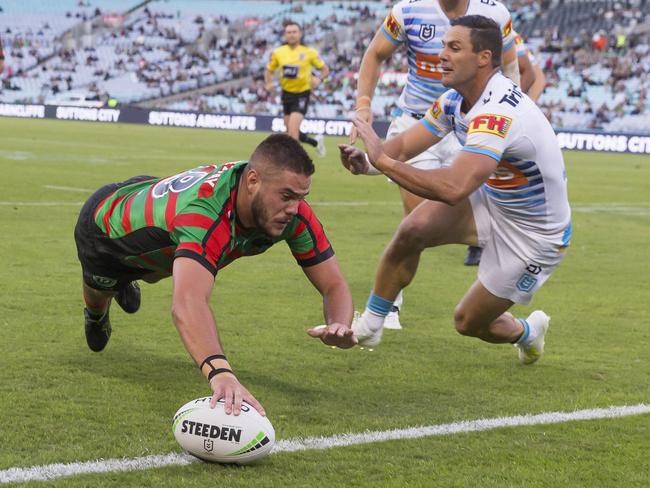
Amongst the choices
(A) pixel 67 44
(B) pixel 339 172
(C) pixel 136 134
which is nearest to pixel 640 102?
(C) pixel 136 134

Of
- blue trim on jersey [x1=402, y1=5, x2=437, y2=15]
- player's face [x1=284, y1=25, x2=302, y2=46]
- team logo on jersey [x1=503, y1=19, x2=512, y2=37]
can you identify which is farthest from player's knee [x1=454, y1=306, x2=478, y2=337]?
player's face [x1=284, y1=25, x2=302, y2=46]

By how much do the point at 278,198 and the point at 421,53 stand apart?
374 cm

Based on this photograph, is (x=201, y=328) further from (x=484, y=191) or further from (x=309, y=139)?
(x=309, y=139)

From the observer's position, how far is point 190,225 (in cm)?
448

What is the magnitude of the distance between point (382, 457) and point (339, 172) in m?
16.8

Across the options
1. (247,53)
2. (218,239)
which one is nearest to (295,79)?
(218,239)

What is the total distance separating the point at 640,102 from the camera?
39.0 meters

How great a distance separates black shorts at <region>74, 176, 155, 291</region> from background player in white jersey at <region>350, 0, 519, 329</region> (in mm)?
2382

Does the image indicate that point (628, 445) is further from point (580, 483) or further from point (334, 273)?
point (334, 273)

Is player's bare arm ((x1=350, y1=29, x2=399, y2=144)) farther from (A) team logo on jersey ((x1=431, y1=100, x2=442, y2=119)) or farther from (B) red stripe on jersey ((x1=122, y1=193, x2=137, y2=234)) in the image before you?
(B) red stripe on jersey ((x1=122, y1=193, x2=137, y2=234))

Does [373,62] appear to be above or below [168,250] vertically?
below

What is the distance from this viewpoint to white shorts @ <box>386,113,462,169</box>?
316 inches

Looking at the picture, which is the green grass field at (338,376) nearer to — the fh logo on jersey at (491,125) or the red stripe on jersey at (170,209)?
the red stripe on jersey at (170,209)

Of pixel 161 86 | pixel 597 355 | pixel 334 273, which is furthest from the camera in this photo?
pixel 161 86
